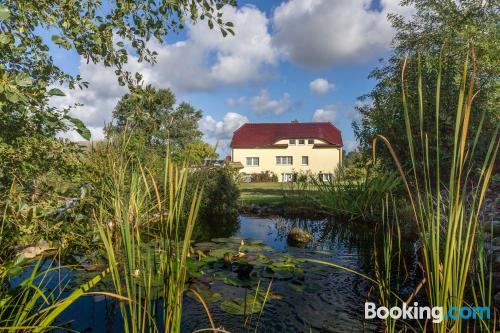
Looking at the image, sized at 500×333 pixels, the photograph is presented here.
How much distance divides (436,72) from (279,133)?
27.0 meters

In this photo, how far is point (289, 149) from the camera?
35625 mm

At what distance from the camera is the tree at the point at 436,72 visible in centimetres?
886

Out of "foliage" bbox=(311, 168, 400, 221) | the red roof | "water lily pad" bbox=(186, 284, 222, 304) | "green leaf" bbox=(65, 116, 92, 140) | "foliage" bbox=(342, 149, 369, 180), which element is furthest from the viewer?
the red roof

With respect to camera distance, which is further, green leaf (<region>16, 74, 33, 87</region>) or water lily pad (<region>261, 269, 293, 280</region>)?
water lily pad (<region>261, 269, 293, 280</region>)

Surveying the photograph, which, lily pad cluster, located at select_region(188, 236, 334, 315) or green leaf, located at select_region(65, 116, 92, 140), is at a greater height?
green leaf, located at select_region(65, 116, 92, 140)

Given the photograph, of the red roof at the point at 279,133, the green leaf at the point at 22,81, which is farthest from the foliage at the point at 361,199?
the red roof at the point at 279,133

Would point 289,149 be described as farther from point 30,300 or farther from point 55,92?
point 30,300

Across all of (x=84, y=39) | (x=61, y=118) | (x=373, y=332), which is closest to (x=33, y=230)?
(x=61, y=118)

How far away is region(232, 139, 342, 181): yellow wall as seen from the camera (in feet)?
114

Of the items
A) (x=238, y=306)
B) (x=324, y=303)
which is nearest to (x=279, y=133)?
(x=324, y=303)

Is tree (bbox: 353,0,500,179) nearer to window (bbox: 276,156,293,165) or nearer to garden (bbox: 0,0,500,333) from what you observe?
garden (bbox: 0,0,500,333)

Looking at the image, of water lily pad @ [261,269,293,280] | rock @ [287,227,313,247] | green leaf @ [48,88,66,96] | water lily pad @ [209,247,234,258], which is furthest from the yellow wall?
green leaf @ [48,88,66,96]

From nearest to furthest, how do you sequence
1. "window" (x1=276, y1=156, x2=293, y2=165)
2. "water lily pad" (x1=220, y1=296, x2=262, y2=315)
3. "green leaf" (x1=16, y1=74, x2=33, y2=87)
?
"green leaf" (x1=16, y1=74, x2=33, y2=87), "water lily pad" (x1=220, y1=296, x2=262, y2=315), "window" (x1=276, y1=156, x2=293, y2=165)

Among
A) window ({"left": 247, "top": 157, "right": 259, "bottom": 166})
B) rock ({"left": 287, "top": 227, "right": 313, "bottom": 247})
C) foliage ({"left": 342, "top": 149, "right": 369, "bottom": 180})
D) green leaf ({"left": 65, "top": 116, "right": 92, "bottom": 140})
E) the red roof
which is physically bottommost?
rock ({"left": 287, "top": 227, "right": 313, "bottom": 247})
